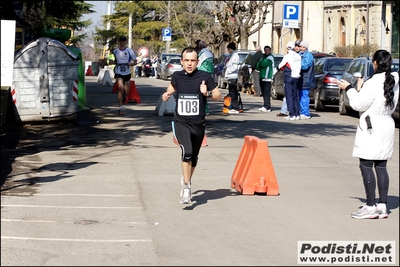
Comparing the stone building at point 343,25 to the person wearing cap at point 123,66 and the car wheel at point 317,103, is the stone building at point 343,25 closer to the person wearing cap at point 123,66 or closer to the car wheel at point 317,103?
the car wheel at point 317,103

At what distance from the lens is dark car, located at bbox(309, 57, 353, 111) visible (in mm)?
23688

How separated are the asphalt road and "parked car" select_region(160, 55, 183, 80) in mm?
30205

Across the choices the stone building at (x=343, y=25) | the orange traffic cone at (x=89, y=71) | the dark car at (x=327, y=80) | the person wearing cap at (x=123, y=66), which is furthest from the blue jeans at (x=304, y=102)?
the orange traffic cone at (x=89, y=71)

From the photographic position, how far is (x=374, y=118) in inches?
347

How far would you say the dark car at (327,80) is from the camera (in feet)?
77.7

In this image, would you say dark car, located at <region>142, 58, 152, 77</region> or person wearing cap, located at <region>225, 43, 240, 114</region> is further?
dark car, located at <region>142, 58, 152, 77</region>

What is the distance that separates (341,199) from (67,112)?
9.12 metres

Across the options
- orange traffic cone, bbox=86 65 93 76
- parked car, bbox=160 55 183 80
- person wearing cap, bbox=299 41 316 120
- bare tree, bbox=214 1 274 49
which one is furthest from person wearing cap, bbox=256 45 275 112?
orange traffic cone, bbox=86 65 93 76

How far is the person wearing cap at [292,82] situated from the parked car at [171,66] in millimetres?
26651

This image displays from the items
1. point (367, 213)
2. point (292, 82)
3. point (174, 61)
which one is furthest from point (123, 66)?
point (174, 61)

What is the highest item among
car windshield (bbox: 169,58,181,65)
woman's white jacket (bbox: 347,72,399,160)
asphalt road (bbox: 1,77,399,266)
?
car windshield (bbox: 169,58,181,65)

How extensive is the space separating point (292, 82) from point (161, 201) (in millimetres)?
11233

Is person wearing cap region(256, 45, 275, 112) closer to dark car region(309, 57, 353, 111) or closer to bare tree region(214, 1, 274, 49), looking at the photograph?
dark car region(309, 57, 353, 111)

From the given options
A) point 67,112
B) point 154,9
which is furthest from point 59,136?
point 154,9
